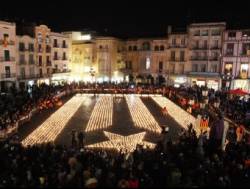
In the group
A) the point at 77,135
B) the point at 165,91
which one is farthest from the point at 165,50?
the point at 77,135

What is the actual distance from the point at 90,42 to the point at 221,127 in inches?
1906

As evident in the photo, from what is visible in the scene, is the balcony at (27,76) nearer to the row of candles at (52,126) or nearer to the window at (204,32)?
the row of candles at (52,126)

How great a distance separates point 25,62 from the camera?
151ft

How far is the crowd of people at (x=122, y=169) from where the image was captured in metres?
10.6

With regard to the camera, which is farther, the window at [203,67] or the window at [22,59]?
the window at [203,67]

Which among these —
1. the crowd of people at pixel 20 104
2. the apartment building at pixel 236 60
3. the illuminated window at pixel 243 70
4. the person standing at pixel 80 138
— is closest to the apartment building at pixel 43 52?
the crowd of people at pixel 20 104

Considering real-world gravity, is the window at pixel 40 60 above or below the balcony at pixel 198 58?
below

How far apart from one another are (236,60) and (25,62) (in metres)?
36.0

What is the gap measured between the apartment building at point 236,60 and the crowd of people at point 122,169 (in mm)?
32250

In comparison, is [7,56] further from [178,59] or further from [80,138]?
[178,59]

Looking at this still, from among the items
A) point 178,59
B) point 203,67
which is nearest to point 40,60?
point 178,59

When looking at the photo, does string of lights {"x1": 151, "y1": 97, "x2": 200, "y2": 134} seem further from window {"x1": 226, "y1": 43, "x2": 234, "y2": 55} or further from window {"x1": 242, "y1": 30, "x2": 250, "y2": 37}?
window {"x1": 242, "y1": 30, "x2": 250, "y2": 37}

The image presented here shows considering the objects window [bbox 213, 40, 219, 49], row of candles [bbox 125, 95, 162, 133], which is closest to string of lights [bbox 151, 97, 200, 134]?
row of candles [bbox 125, 95, 162, 133]

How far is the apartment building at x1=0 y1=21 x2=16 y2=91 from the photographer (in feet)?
133
